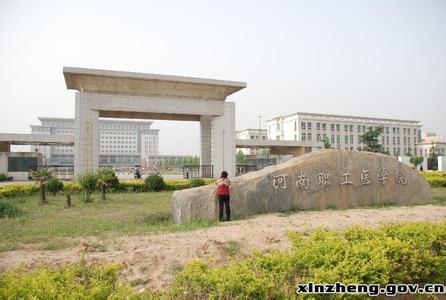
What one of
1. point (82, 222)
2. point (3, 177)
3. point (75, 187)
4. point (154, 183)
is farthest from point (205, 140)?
point (82, 222)

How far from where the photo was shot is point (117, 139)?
92.2 meters

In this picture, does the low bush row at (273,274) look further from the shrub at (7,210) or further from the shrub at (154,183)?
the shrub at (154,183)

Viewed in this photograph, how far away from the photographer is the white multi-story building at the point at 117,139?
82.4 metres

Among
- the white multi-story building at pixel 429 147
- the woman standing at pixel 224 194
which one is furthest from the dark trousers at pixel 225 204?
the white multi-story building at pixel 429 147

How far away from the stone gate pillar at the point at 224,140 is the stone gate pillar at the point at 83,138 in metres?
6.46

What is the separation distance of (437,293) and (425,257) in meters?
0.32

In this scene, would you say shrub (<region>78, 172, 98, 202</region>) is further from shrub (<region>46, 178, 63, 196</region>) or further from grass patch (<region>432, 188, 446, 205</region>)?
grass patch (<region>432, 188, 446, 205</region>)

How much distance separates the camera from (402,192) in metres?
10.3

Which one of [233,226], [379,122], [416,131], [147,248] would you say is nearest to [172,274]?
[147,248]

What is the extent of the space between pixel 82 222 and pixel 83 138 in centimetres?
1070

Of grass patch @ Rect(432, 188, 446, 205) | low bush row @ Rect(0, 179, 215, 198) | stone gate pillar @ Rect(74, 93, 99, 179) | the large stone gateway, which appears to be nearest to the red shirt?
the large stone gateway

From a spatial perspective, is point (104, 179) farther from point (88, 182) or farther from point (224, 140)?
point (224, 140)

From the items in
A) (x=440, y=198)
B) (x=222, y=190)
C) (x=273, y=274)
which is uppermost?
(x=222, y=190)

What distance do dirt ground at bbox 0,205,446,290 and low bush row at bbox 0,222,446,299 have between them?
994 mm
